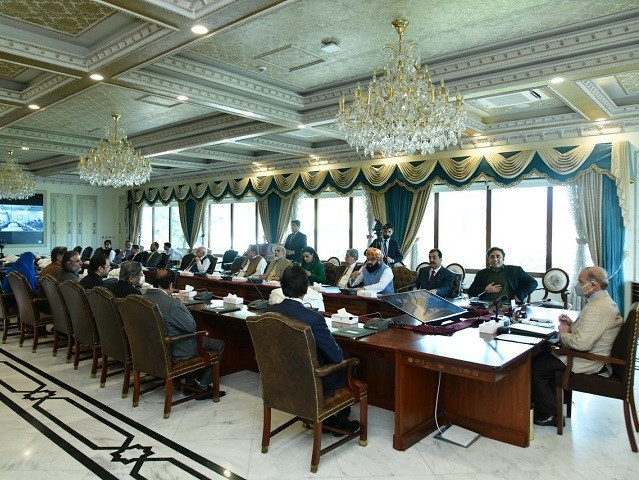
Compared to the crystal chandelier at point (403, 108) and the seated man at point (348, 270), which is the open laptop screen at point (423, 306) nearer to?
the crystal chandelier at point (403, 108)

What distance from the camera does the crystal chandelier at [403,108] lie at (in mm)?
4492

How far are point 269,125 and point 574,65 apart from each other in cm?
449

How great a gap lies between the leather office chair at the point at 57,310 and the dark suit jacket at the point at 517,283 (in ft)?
15.7

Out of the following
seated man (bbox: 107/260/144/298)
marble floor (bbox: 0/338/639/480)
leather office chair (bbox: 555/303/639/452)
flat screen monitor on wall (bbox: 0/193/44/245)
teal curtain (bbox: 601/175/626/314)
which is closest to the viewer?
marble floor (bbox: 0/338/639/480)

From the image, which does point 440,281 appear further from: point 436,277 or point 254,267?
point 254,267

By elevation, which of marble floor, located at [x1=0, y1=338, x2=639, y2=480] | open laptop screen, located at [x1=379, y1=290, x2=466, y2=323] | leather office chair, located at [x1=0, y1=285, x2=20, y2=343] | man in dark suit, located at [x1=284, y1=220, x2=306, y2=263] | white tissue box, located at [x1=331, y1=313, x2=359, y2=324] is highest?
man in dark suit, located at [x1=284, y1=220, x2=306, y2=263]

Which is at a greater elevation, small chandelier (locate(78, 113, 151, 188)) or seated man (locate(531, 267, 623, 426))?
small chandelier (locate(78, 113, 151, 188))

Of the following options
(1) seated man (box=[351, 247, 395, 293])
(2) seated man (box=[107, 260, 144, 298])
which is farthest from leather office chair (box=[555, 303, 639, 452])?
(2) seated man (box=[107, 260, 144, 298])

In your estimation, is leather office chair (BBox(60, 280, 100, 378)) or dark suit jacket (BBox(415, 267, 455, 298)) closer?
leather office chair (BBox(60, 280, 100, 378))

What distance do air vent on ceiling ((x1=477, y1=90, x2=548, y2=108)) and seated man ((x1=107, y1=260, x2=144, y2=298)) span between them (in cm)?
510

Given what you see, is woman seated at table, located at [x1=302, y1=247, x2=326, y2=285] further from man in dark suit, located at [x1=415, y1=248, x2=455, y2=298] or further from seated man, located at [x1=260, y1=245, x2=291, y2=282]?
man in dark suit, located at [x1=415, y1=248, x2=455, y2=298]

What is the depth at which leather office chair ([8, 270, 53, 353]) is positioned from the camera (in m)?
5.97

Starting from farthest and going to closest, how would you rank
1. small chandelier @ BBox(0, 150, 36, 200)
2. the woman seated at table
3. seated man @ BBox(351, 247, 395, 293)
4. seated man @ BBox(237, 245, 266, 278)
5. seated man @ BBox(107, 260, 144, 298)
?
small chandelier @ BBox(0, 150, 36, 200), seated man @ BBox(237, 245, 266, 278), the woman seated at table, seated man @ BBox(351, 247, 395, 293), seated man @ BBox(107, 260, 144, 298)

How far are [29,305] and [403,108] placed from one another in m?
5.11
